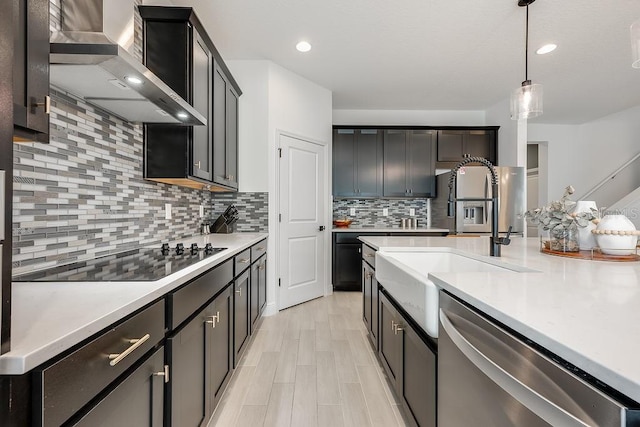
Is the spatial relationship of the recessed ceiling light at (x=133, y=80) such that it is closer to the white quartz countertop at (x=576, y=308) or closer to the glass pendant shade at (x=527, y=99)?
the white quartz countertop at (x=576, y=308)

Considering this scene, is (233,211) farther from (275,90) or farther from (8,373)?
(8,373)

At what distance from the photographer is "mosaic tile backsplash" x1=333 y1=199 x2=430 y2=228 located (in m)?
4.94

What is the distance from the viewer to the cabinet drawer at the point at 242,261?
2037mm

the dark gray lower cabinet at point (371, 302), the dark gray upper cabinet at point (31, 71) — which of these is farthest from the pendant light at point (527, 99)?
the dark gray upper cabinet at point (31, 71)

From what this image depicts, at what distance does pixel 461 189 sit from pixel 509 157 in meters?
0.96

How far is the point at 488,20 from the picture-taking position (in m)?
2.65

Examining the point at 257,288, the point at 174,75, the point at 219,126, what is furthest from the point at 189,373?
the point at 219,126

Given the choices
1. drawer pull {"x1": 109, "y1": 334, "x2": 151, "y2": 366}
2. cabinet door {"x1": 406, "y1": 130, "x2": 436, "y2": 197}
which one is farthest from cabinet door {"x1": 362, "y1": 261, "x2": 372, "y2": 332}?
cabinet door {"x1": 406, "y1": 130, "x2": 436, "y2": 197}

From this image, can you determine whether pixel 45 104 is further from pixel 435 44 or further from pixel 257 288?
pixel 435 44

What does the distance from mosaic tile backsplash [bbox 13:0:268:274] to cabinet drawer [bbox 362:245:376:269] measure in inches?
61.7

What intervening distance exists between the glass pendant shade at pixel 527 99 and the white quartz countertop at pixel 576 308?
150 cm

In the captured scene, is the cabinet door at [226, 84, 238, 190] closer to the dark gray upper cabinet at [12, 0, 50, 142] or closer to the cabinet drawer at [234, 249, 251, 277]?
the cabinet drawer at [234, 249, 251, 277]

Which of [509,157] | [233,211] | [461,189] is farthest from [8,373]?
[509,157]

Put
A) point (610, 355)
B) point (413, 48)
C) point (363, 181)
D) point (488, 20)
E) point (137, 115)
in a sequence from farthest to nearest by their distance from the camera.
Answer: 1. point (363, 181)
2. point (413, 48)
3. point (488, 20)
4. point (137, 115)
5. point (610, 355)
